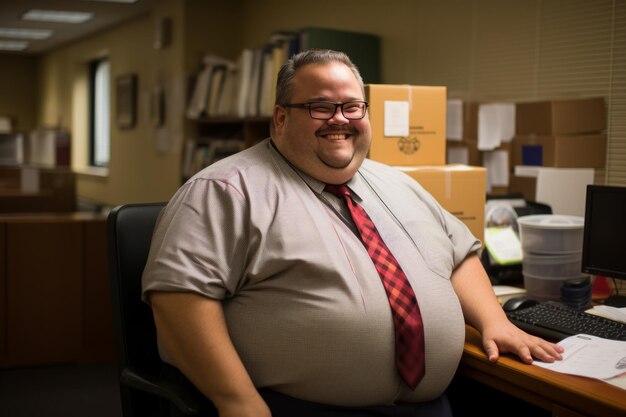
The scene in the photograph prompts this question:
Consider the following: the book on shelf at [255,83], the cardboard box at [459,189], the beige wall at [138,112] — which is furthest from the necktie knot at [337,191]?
the beige wall at [138,112]

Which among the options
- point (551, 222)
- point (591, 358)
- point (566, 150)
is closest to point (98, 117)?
point (566, 150)

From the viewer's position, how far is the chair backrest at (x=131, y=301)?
158 cm

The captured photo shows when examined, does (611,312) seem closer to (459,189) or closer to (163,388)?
(459,189)

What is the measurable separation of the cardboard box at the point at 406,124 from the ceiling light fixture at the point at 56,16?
4.86 m

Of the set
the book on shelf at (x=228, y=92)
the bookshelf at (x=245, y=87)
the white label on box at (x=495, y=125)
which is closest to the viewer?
the white label on box at (x=495, y=125)

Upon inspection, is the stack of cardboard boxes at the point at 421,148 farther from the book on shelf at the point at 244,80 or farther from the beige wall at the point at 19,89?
the beige wall at the point at 19,89

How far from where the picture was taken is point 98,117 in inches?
324

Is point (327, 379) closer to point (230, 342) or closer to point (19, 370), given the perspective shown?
point (230, 342)

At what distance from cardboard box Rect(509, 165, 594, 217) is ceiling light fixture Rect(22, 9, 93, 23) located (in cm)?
490

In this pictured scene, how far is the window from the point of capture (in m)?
8.08

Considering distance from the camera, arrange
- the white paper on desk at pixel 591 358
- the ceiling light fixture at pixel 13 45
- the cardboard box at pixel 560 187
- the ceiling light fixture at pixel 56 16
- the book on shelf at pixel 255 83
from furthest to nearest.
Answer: the ceiling light fixture at pixel 13 45, the ceiling light fixture at pixel 56 16, the book on shelf at pixel 255 83, the cardboard box at pixel 560 187, the white paper on desk at pixel 591 358

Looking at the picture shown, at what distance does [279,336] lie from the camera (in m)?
1.39

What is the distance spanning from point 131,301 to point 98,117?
23.3 feet

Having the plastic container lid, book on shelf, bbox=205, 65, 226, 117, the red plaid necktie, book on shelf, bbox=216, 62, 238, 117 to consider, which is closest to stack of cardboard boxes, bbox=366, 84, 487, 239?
the plastic container lid
